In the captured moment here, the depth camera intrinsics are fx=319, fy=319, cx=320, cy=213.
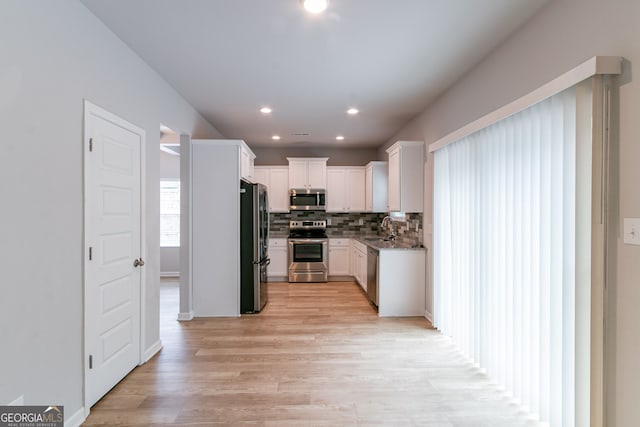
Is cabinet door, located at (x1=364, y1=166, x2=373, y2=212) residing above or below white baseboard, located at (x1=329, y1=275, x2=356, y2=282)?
above

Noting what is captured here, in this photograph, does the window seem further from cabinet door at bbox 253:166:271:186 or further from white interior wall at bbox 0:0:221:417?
white interior wall at bbox 0:0:221:417

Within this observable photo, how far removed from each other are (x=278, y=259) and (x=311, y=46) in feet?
14.6

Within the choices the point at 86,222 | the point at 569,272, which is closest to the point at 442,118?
the point at 569,272

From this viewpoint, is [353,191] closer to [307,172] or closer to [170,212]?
[307,172]

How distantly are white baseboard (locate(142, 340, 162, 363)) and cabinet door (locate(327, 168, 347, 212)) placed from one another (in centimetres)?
405

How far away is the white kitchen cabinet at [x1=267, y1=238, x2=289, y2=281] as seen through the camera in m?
6.31

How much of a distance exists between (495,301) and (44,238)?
3.14 meters

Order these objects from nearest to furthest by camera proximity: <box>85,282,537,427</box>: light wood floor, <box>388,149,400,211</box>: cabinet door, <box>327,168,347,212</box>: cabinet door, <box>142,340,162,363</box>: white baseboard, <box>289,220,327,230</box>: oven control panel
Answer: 1. <box>85,282,537,427</box>: light wood floor
2. <box>142,340,162,363</box>: white baseboard
3. <box>388,149,400,211</box>: cabinet door
4. <box>327,168,347,212</box>: cabinet door
5. <box>289,220,327,230</box>: oven control panel

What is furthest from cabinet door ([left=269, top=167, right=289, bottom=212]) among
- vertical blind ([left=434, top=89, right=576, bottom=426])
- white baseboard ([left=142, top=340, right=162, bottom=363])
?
vertical blind ([left=434, top=89, right=576, bottom=426])

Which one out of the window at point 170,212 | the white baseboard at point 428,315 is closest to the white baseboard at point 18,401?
the white baseboard at point 428,315

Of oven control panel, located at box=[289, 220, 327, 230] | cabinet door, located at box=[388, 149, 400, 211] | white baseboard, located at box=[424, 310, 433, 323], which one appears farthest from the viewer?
oven control panel, located at box=[289, 220, 327, 230]

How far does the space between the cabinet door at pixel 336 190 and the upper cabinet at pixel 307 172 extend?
0.17 metres

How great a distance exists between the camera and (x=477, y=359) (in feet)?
9.32

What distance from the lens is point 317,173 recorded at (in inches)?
254
